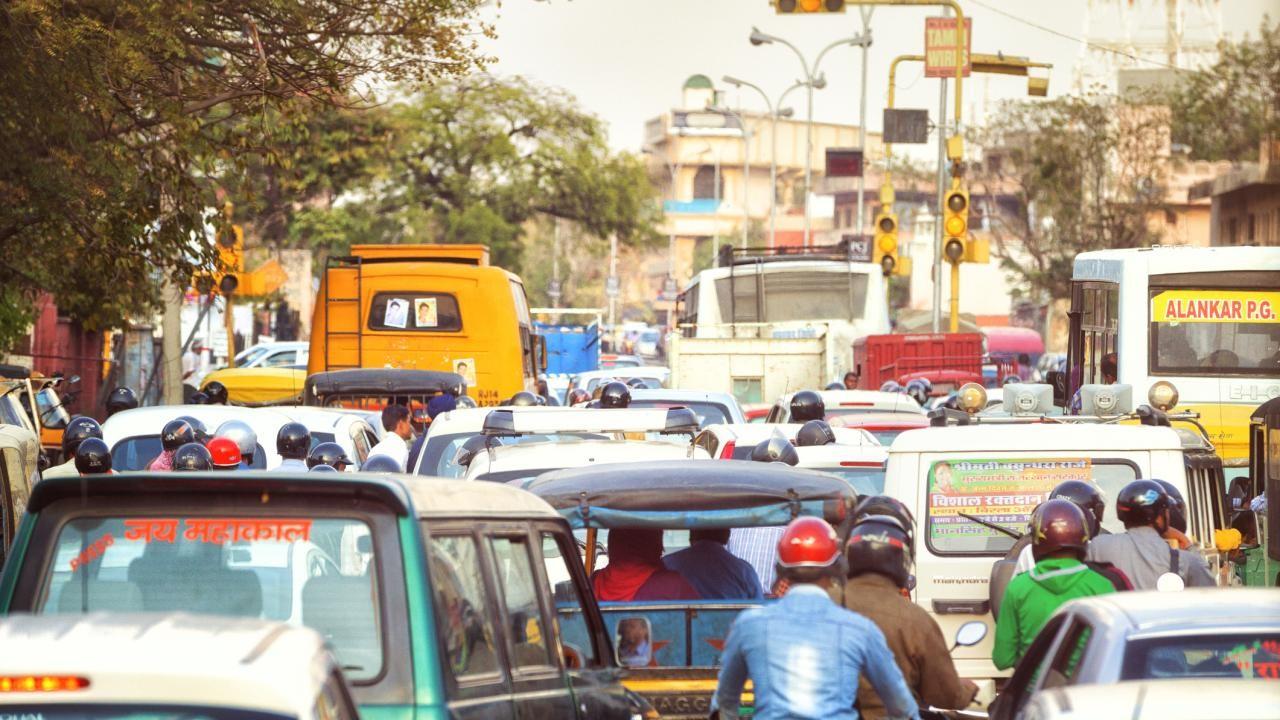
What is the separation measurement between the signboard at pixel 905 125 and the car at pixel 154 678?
29531 mm

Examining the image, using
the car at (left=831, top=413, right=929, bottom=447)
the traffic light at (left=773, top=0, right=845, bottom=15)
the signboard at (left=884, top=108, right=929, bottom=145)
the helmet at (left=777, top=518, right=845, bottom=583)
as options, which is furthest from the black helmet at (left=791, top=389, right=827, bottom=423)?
the signboard at (left=884, top=108, right=929, bottom=145)

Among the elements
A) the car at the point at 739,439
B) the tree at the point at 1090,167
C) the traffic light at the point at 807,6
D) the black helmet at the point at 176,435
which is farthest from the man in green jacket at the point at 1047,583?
the tree at the point at 1090,167

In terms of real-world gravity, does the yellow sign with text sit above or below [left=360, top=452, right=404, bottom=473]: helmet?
above

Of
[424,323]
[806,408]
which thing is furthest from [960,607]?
[424,323]

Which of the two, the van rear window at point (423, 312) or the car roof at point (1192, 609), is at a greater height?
the van rear window at point (423, 312)

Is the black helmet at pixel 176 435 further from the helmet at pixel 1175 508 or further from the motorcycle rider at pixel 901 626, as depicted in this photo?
the motorcycle rider at pixel 901 626

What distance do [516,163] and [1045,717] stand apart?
5032 centimetres

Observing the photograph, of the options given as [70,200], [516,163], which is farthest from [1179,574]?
[516,163]

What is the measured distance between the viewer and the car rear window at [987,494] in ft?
33.5

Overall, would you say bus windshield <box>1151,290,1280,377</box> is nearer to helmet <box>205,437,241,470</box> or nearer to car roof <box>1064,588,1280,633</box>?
helmet <box>205,437,241,470</box>

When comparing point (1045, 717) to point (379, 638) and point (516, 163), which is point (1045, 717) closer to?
point (379, 638)

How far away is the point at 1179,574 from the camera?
883 centimetres

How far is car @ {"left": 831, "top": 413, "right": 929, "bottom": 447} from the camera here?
1672cm

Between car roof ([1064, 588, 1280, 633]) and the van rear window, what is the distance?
17822 mm
